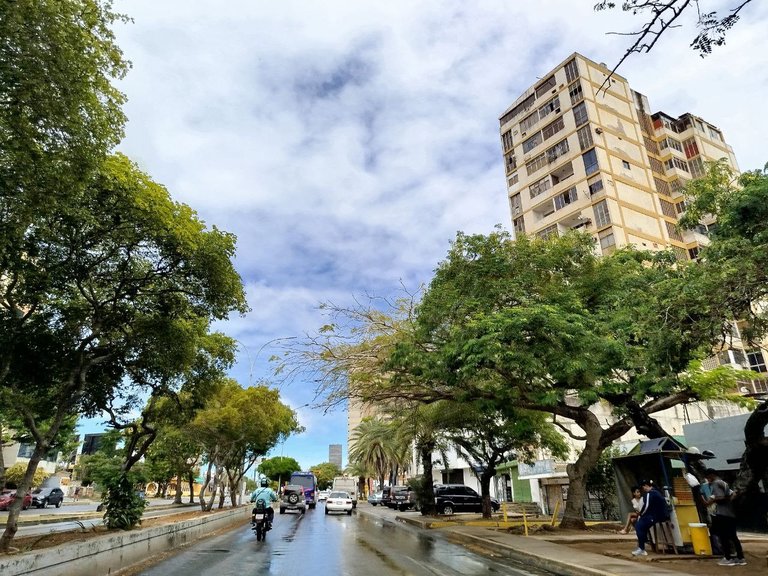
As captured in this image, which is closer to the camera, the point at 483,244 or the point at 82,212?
the point at 82,212

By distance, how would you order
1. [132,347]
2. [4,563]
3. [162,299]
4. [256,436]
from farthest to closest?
[256,436], [132,347], [162,299], [4,563]

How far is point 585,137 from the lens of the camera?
4594cm

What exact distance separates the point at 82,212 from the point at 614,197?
4280 centimetres

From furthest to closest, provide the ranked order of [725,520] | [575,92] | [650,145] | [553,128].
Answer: [650,145], [553,128], [575,92], [725,520]

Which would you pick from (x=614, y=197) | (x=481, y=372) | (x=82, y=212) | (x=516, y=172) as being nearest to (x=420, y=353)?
(x=481, y=372)

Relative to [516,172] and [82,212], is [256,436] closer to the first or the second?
[82,212]

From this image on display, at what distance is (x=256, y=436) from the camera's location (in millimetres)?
31750

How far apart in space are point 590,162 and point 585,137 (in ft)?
8.94

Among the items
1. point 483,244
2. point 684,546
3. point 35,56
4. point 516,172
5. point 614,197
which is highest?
point 516,172

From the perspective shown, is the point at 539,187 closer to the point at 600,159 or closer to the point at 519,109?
the point at 600,159

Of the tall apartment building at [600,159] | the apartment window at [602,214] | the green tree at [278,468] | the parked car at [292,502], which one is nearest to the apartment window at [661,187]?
the tall apartment building at [600,159]

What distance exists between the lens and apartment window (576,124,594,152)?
45406 millimetres

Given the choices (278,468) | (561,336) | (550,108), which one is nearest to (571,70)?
(550,108)

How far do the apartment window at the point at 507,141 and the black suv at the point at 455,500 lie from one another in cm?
3613
